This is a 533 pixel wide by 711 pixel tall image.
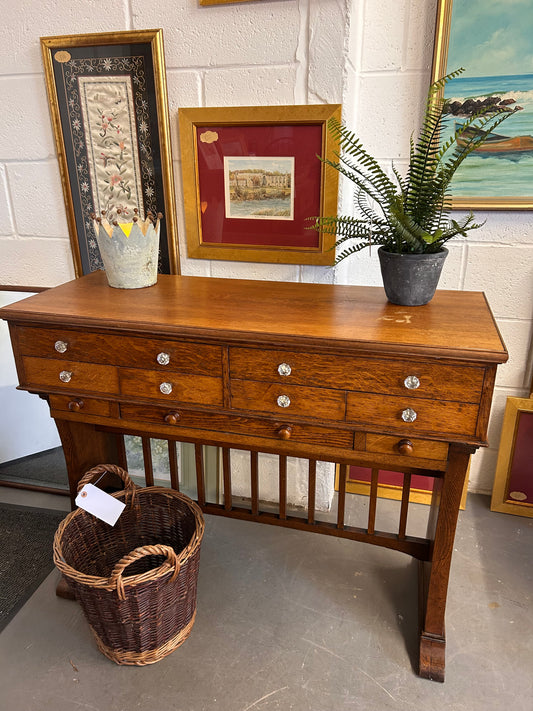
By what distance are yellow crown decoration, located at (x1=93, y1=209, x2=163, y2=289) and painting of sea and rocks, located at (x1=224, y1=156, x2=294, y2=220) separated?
328 millimetres

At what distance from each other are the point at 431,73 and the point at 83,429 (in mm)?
1633

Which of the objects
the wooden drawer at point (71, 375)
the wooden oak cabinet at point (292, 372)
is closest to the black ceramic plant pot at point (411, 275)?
the wooden oak cabinet at point (292, 372)

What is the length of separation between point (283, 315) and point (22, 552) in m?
1.39

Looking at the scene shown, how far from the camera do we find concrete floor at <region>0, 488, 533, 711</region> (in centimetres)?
144

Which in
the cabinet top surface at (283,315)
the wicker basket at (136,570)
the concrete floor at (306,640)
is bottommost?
the concrete floor at (306,640)

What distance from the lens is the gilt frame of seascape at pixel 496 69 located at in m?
1.63

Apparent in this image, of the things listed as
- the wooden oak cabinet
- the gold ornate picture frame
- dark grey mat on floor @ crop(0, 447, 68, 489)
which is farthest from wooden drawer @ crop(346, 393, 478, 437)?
dark grey mat on floor @ crop(0, 447, 68, 489)

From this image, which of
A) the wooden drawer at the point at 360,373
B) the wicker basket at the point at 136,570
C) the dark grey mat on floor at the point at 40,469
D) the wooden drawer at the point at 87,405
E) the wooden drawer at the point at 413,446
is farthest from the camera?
the dark grey mat on floor at the point at 40,469

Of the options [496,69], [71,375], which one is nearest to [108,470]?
[71,375]

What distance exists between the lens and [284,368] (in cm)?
132

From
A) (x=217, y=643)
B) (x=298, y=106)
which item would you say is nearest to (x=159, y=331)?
(x=298, y=106)

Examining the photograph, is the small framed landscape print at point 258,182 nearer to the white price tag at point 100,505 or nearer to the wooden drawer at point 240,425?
the wooden drawer at point 240,425

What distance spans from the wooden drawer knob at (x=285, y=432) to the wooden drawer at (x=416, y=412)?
162 millimetres

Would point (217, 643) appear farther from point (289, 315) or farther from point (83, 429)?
point (289, 315)
